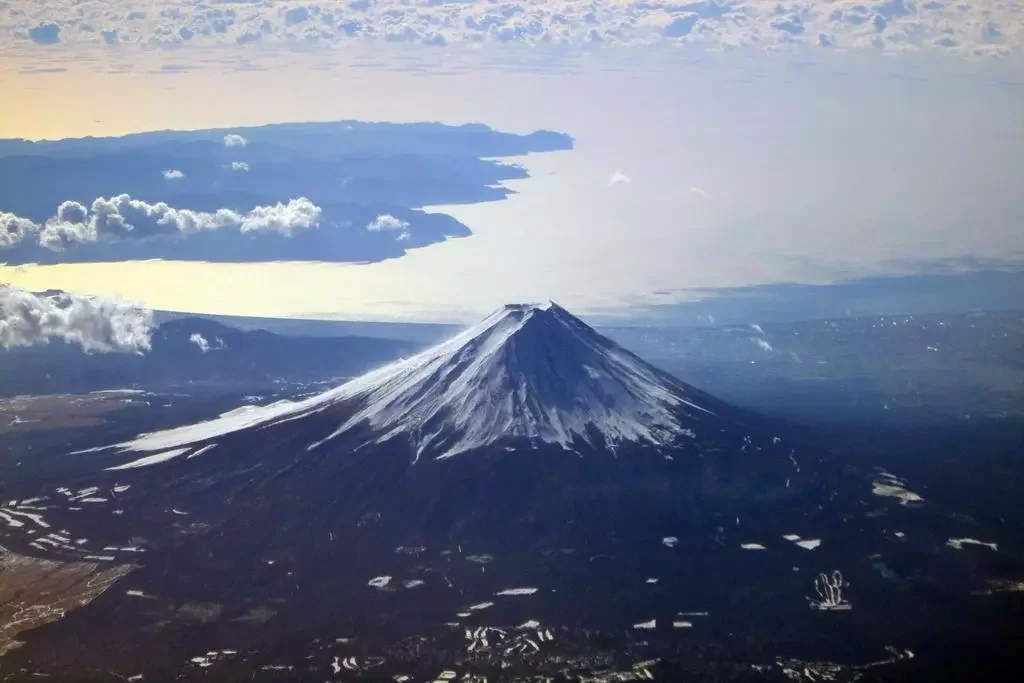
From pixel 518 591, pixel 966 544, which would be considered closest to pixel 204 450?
pixel 518 591

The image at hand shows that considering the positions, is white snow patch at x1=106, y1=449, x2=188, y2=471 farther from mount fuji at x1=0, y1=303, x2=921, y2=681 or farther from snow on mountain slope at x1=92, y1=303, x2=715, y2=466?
snow on mountain slope at x1=92, y1=303, x2=715, y2=466

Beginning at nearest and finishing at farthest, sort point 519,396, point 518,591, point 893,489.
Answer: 1. point 518,591
2. point 519,396
3. point 893,489

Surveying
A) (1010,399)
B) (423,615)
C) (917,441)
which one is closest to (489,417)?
(423,615)

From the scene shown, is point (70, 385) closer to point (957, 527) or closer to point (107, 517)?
point (107, 517)

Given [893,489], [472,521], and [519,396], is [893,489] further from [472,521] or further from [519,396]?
[472,521]

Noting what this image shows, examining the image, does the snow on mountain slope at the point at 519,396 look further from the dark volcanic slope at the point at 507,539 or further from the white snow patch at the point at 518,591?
the white snow patch at the point at 518,591

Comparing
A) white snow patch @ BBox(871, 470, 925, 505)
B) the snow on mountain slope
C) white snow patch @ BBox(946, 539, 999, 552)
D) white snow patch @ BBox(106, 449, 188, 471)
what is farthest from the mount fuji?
white snow patch @ BBox(946, 539, 999, 552)
